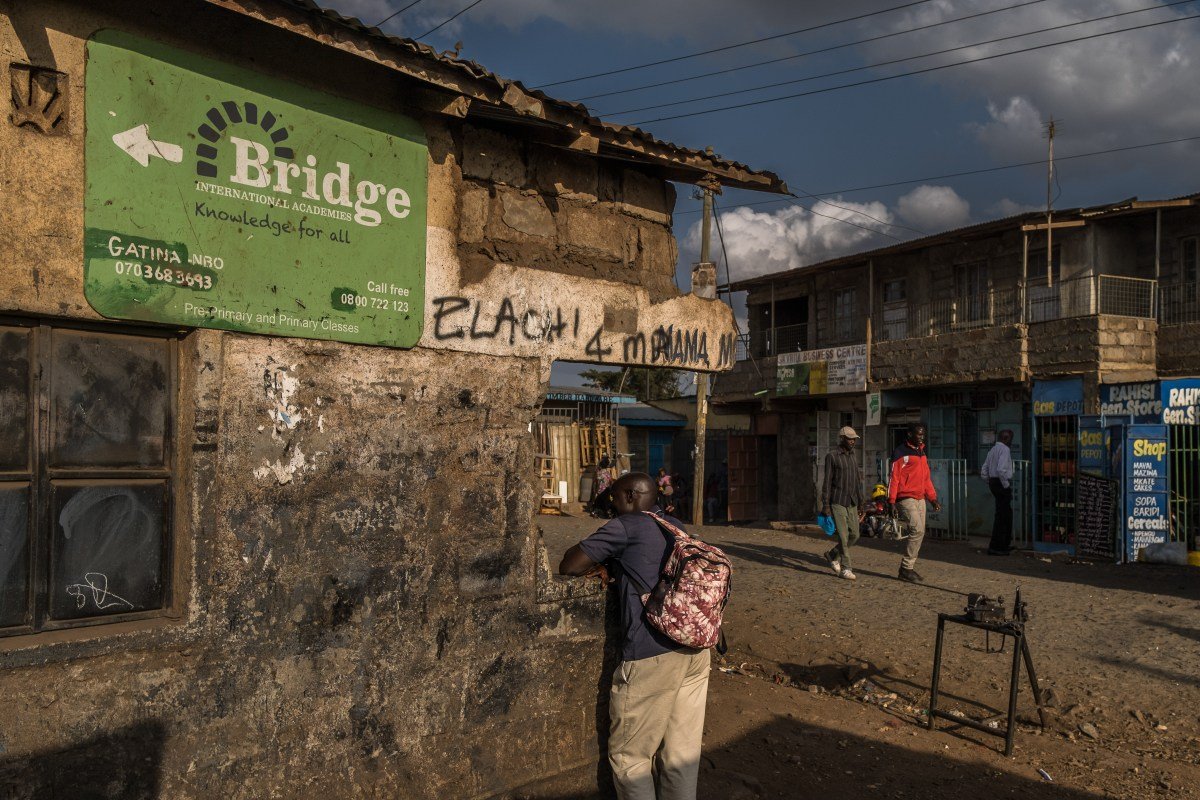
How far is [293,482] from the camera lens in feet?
12.9

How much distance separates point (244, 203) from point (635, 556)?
2.27 metres

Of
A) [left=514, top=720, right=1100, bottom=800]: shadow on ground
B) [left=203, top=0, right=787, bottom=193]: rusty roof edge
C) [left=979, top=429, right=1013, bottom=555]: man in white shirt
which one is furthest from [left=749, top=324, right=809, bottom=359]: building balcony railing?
[left=203, top=0, right=787, bottom=193]: rusty roof edge

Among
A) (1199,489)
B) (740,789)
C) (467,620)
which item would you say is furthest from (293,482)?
(1199,489)

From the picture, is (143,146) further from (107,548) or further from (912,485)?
(912,485)

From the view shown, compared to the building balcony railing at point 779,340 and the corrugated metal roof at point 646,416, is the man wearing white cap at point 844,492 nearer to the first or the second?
the building balcony railing at point 779,340

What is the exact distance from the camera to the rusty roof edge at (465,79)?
11.7 feet

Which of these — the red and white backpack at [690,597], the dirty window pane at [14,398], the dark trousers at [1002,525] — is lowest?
the dark trousers at [1002,525]

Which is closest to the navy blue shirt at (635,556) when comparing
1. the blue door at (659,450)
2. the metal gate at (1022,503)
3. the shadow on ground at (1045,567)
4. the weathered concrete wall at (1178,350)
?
the shadow on ground at (1045,567)

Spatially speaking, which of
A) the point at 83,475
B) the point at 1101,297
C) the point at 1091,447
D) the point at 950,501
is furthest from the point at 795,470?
the point at 83,475

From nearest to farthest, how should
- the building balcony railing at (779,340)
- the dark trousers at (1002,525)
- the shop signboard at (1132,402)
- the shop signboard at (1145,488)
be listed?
the shop signboard at (1145,488), the shop signboard at (1132,402), the dark trousers at (1002,525), the building balcony railing at (779,340)

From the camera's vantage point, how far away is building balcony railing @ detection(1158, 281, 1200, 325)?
59.4 ft

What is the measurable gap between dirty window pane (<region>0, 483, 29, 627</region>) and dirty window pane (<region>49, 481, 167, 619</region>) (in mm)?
92

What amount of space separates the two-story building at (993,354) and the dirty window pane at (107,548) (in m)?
13.7

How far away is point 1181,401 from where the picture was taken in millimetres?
13164
